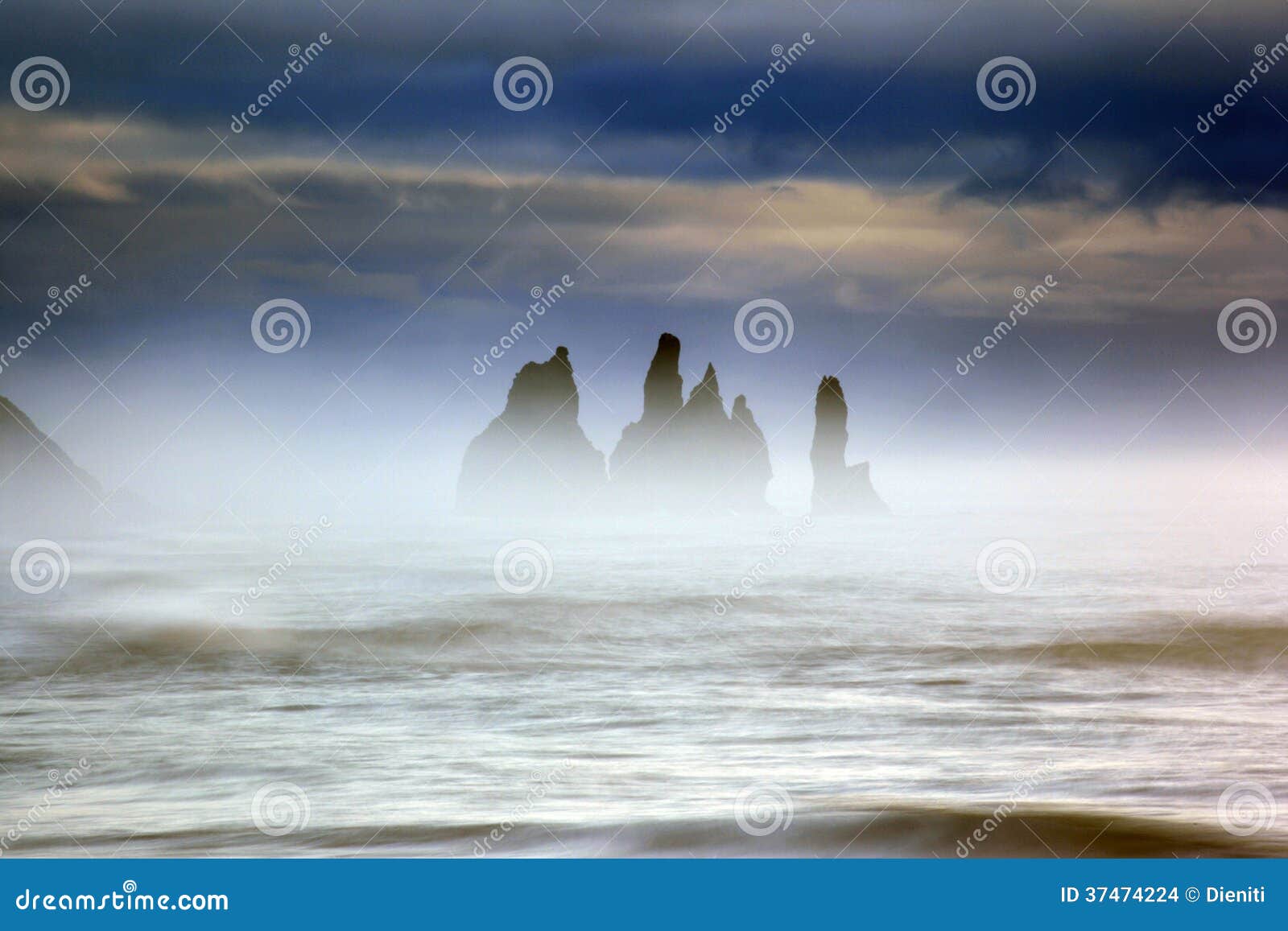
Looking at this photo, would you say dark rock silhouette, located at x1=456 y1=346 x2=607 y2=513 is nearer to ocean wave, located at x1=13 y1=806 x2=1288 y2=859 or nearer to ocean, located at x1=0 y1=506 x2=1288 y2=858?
ocean, located at x1=0 y1=506 x2=1288 y2=858

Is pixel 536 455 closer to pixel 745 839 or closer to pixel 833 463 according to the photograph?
pixel 833 463

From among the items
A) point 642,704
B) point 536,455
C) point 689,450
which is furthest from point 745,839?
point 536,455

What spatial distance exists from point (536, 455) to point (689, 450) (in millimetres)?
8611

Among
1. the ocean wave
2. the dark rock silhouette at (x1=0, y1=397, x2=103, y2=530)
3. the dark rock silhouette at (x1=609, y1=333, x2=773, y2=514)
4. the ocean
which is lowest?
the ocean wave

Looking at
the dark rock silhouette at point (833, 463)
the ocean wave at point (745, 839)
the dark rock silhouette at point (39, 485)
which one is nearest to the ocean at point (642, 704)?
the ocean wave at point (745, 839)

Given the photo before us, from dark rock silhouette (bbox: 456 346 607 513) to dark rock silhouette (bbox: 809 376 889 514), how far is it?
1148 centimetres

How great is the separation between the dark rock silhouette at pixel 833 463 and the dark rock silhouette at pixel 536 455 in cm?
1148

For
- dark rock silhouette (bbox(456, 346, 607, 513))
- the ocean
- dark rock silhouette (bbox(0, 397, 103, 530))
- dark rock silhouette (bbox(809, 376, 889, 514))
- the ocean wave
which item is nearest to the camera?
the ocean wave

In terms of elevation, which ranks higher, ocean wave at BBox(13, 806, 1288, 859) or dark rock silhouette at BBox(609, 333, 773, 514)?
dark rock silhouette at BBox(609, 333, 773, 514)

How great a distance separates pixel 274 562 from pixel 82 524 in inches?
445

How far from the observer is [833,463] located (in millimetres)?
58125

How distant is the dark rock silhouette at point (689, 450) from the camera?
57.2 metres

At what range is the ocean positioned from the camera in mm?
8102

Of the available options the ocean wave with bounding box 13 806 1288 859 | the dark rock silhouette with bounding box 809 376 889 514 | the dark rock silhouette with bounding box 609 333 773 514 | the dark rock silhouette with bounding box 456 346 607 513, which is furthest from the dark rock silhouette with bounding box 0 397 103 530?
the ocean wave with bounding box 13 806 1288 859
